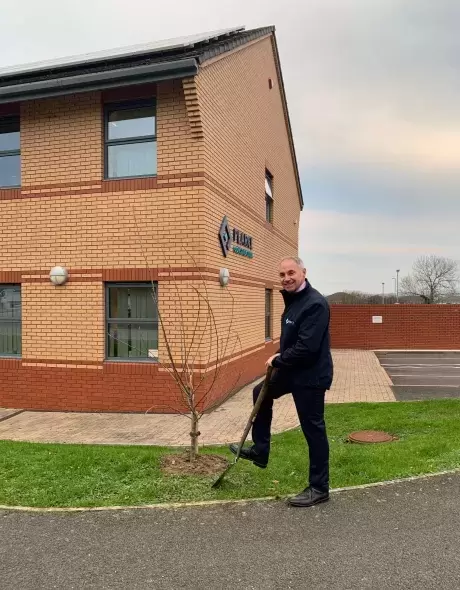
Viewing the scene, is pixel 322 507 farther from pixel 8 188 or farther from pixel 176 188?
pixel 8 188

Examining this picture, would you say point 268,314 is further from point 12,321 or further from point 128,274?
point 12,321

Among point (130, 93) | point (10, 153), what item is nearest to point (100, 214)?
point (130, 93)

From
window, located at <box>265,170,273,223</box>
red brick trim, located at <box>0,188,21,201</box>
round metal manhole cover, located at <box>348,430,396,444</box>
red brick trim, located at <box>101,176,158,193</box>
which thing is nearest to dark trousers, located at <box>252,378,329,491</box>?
round metal manhole cover, located at <box>348,430,396,444</box>

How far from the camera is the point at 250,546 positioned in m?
3.44

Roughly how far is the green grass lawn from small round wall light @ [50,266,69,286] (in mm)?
3319

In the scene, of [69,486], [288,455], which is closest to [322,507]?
[288,455]

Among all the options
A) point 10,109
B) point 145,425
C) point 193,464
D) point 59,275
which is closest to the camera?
point 193,464

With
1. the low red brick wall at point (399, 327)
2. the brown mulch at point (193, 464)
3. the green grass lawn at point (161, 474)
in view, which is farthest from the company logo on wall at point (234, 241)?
the low red brick wall at point (399, 327)

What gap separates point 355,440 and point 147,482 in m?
2.81

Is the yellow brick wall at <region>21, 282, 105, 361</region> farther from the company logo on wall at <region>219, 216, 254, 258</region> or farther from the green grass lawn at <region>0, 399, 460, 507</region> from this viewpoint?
the green grass lawn at <region>0, 399, 460, 507</region>

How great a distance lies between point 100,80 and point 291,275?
18.4 ft

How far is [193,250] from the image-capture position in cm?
848

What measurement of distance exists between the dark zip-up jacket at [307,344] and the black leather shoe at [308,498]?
84 centimetres

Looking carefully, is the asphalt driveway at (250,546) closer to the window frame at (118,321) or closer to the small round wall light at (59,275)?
the window frame at (118,321)
